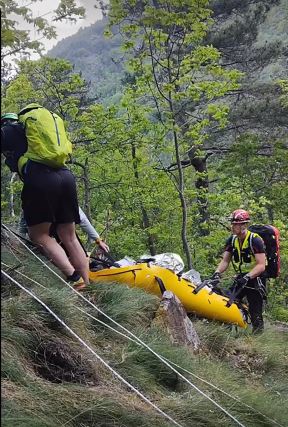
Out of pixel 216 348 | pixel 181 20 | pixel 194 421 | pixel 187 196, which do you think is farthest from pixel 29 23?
pixel 187 196

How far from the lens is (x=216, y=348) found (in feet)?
19.4

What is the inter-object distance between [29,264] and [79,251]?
48 cm

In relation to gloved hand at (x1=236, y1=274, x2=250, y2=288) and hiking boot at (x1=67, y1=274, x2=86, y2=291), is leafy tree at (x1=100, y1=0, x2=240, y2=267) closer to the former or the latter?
gloved hand at (x1=236, y1=274, x2=250, y2=288)

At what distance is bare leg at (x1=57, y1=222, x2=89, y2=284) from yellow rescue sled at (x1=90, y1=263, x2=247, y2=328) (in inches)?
24.7

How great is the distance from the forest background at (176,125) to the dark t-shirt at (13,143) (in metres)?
2.85

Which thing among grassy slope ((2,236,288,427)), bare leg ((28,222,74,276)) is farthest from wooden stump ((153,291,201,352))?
bare leg ((28,222,74,276))

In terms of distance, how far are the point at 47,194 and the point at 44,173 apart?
177 mm

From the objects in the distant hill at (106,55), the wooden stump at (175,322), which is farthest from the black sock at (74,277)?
the distant hill at (106,55)

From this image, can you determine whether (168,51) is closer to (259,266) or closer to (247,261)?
(247,261)

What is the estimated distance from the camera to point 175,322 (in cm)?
542

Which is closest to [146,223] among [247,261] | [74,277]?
[247,261]

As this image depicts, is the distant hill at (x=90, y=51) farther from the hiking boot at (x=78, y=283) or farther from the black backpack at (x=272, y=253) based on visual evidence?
the hiking boot at (x=78, y=283)

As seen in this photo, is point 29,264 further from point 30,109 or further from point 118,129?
point 118,129

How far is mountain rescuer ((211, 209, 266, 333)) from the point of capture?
6859 mm
